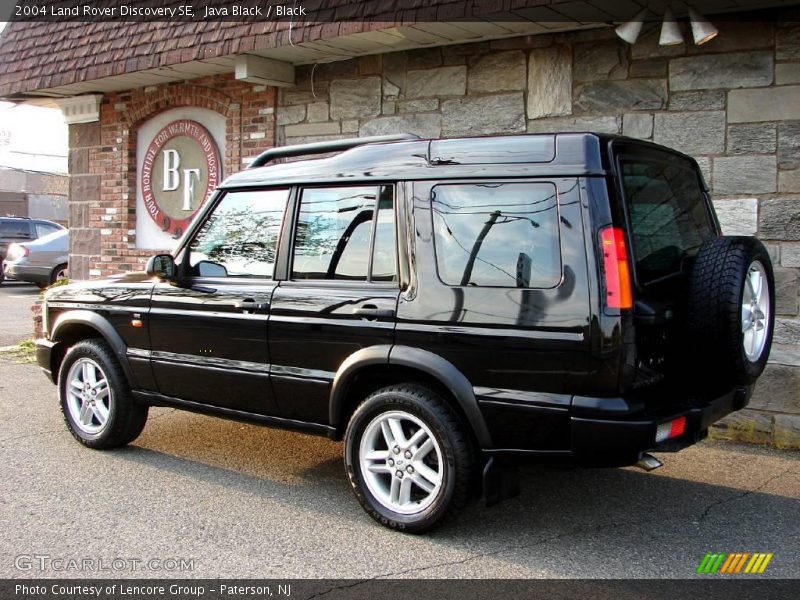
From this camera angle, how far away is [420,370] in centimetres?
411

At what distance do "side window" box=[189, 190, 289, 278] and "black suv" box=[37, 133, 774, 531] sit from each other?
13mm

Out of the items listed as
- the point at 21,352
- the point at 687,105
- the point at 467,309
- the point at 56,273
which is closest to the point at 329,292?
→ the point at 467,309

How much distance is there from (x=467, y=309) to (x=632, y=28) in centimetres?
344

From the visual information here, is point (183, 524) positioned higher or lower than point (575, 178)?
lower

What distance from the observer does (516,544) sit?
4.16m

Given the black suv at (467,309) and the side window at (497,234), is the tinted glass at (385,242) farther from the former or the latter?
the side window at (497,234)

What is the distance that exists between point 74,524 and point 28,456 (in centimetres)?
149

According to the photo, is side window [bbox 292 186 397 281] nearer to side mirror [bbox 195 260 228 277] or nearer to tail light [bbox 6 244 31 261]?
side mirror [bbox 195 260 228 277]

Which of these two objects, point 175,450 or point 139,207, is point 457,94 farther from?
point 139,207

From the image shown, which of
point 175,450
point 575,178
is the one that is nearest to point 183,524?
point 175,450

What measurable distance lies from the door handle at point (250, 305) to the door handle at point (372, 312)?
65 cm

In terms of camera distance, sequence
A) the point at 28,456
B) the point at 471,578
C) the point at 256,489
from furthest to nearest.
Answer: the point at 28,456, the point at 256,489, the point at 471,578

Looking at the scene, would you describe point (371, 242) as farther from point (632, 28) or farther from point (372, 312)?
point (632, 28)

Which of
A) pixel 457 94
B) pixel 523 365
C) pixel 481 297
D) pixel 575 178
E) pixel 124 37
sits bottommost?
pixel 523 365
